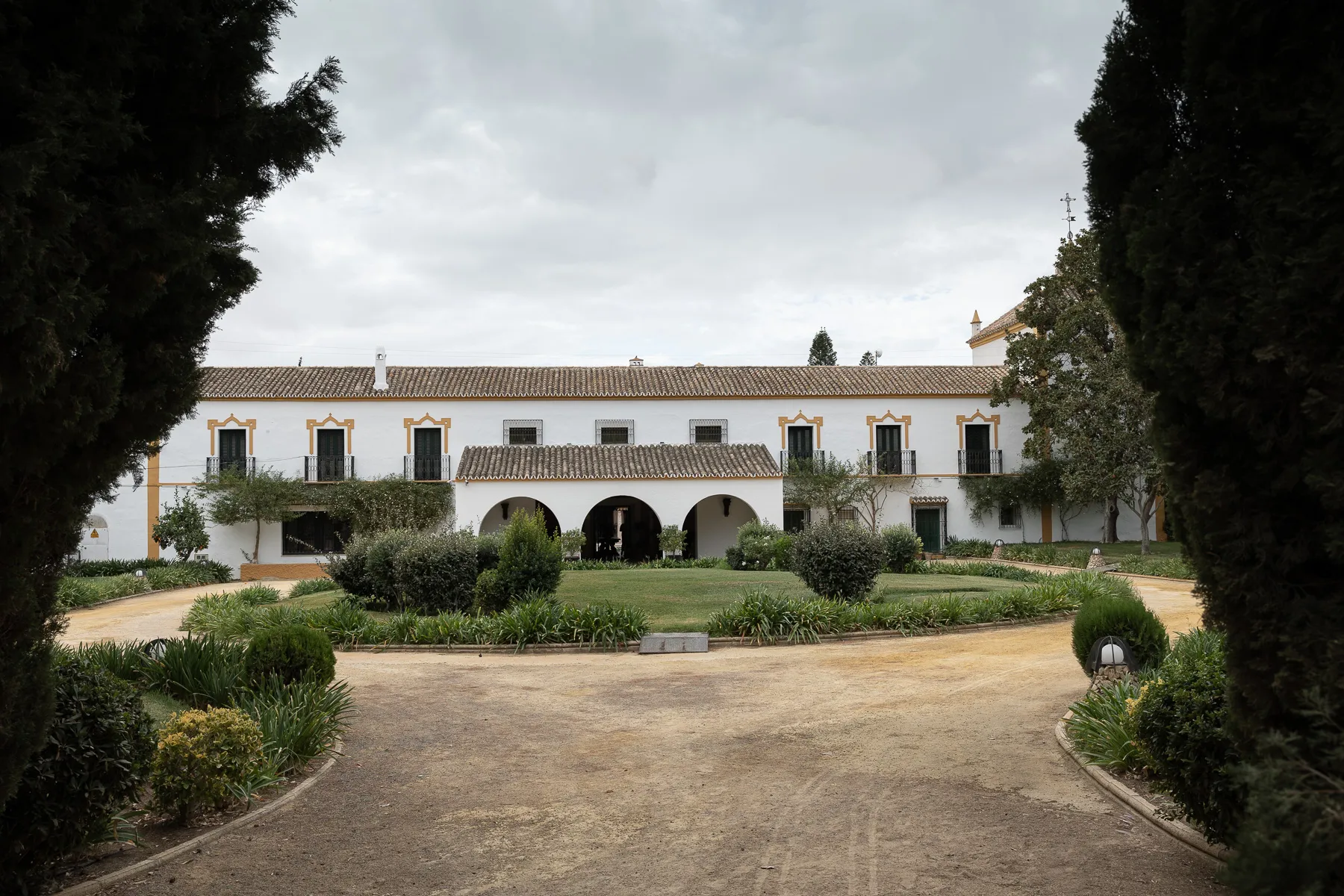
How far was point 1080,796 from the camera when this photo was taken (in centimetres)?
541

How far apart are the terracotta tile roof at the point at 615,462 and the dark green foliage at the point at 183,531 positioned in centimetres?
757

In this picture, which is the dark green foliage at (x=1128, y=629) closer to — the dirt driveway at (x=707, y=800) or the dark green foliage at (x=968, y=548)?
the dirt driveway at (x=707, y=800)

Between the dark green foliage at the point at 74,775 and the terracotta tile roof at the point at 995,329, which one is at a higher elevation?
the terracotta tile roof at the point at 995,329

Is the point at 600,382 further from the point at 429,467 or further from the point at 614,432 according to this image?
the point at 429,467

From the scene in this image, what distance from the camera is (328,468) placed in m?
29.2

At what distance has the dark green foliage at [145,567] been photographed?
83.5ft

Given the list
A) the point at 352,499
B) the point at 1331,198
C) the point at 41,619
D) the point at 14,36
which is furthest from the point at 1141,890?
the point at 352,499

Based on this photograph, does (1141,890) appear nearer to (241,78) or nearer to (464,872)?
(464,872)

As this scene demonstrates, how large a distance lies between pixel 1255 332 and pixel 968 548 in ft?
89.5

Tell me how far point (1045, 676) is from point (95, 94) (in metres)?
8.87

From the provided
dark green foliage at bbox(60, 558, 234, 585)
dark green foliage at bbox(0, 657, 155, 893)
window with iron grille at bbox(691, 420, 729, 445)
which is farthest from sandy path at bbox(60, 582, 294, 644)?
window with iron grille at bbox(691, 420, 729, 445)

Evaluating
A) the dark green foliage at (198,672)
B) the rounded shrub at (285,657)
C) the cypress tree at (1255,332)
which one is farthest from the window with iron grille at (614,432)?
the cypress tree at (1255,332)

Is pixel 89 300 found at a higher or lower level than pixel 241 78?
lower

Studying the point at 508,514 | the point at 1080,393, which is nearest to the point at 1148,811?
the point at 1080,393
